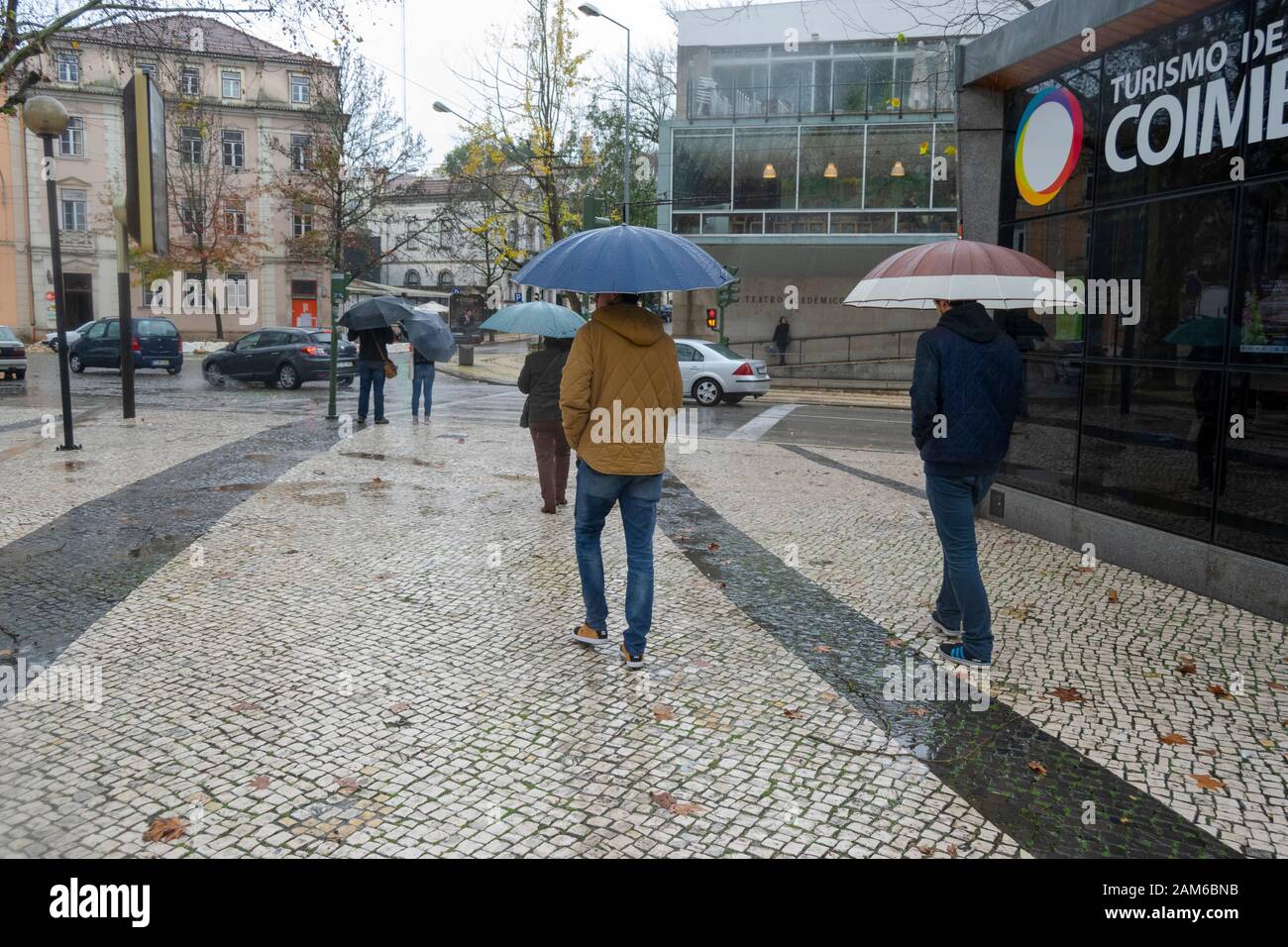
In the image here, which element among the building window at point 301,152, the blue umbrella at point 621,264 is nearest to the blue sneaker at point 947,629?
the blue umbrella at point 621,264

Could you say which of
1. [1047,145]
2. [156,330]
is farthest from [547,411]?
[156,330]

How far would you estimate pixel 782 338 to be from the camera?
31.7m

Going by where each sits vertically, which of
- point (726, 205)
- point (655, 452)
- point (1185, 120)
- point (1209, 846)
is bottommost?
point (1209, 846)

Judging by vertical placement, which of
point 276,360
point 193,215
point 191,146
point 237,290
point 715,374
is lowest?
point 715,374

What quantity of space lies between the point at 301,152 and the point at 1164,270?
148 ft

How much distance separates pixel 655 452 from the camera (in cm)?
488

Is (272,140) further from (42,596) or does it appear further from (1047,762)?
(1047,762)

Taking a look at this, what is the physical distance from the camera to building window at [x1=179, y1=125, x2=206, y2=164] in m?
43.0

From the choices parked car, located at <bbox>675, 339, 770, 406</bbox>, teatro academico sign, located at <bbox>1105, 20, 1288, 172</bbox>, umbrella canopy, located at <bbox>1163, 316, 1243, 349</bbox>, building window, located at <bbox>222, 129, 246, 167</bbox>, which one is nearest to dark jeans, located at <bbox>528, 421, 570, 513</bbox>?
umbrella canopy, located at <bbox>1163, 316, 1243, 349</bbox>

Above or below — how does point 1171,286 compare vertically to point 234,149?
below

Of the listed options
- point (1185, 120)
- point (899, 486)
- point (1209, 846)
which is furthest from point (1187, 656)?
point (899, 486)

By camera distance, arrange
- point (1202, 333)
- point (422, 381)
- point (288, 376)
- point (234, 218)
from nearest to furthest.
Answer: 1. point (1202, 333)
2. point (422, 381)
3. point (288, 376)
4. point (234, 218)

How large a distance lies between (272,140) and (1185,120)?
42935 millimetres

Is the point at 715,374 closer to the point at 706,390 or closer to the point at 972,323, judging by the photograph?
the point at 706,390
